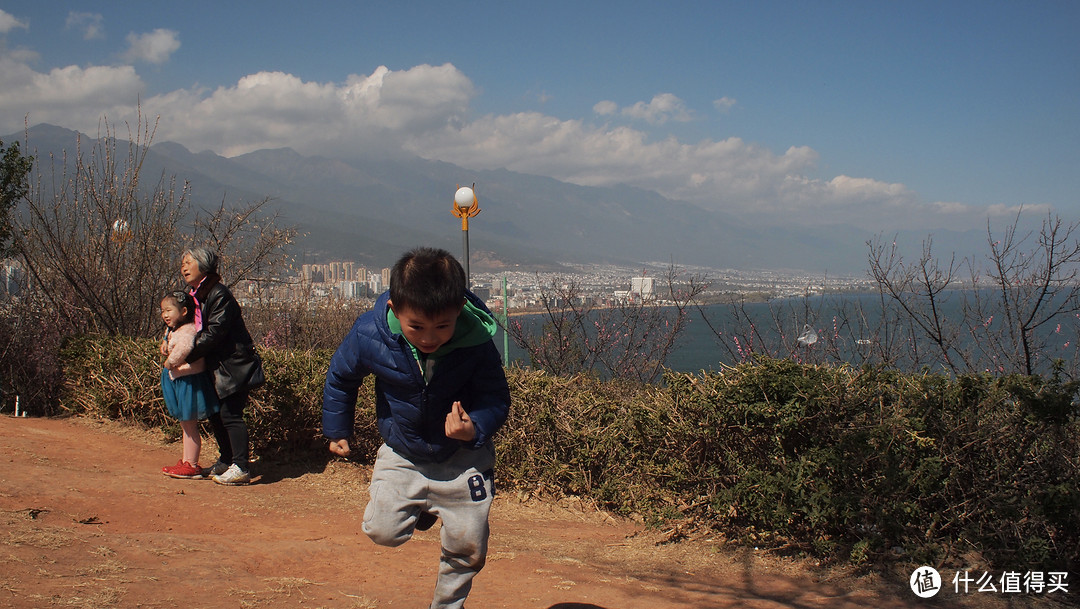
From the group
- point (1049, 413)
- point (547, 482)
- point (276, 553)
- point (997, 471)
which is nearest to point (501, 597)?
point (276, 553)

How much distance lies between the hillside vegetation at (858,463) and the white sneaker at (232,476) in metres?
2.76

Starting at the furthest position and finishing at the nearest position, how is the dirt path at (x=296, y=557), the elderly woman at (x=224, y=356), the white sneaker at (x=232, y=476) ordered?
the white sneaker at (x=232, y=476), the elderly woman at (x=224, y=356), the dirt path at (x=296, y=557)

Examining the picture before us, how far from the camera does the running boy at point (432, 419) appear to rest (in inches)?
109

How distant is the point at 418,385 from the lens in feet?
9.11

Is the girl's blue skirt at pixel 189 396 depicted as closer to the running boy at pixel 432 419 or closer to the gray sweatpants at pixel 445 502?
the running boy at pixel 432 419

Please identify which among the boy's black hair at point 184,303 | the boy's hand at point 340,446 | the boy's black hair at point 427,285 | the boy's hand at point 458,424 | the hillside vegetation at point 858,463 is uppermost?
the boy's black hair at point 427,285

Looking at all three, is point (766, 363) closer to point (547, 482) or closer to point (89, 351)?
point (547, 482)

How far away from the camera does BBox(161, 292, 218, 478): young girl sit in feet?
17.7

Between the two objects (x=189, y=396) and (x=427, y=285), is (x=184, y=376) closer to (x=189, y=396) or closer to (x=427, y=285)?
(x=189, y=396)

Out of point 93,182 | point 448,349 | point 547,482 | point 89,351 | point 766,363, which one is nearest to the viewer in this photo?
point 448,349

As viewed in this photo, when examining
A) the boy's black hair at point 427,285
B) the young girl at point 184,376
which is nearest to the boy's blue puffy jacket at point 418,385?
the boy's black hair at point 427,285

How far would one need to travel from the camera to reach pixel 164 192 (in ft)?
31.0

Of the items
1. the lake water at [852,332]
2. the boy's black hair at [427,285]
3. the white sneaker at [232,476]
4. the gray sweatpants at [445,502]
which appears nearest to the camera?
the boy's black hair at [427,285]

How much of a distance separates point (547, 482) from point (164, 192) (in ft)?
22.2
